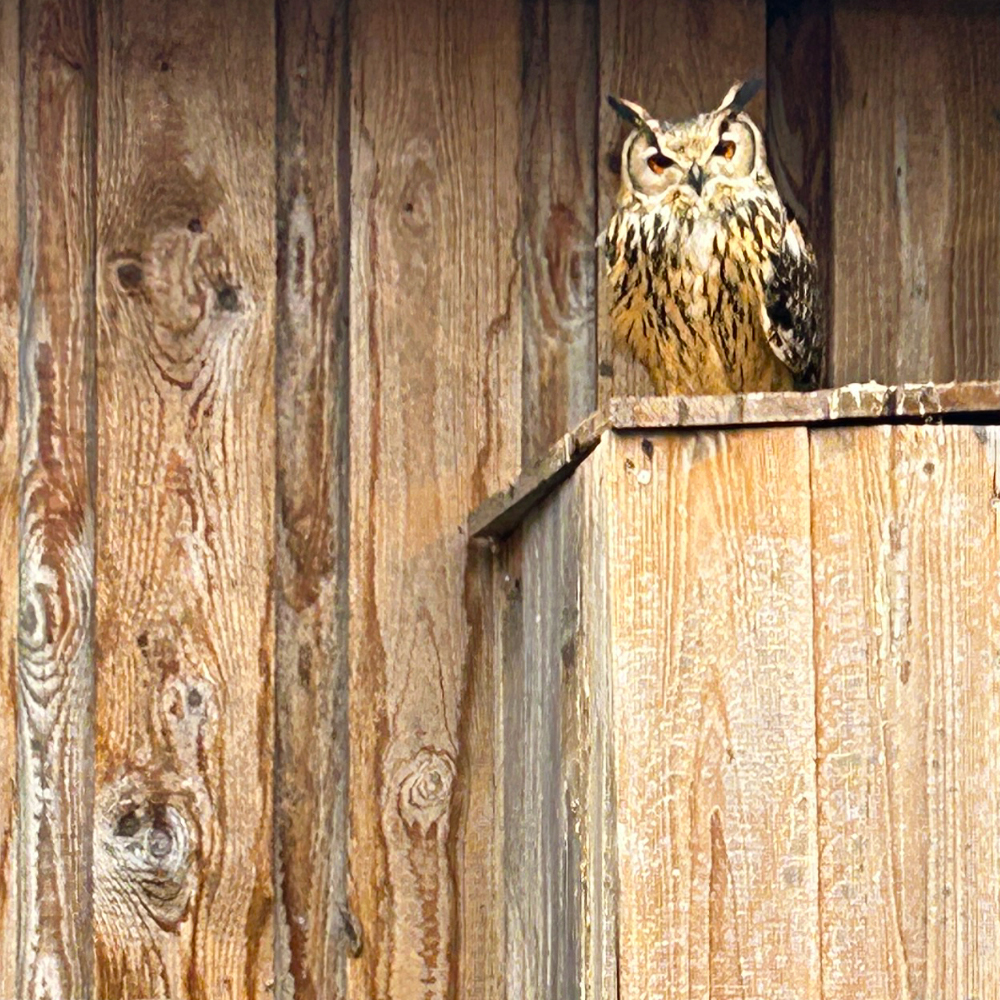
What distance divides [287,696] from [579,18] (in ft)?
3.78

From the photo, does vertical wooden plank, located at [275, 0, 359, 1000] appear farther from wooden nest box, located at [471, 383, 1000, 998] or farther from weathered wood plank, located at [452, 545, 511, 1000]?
wooden nest box, located at [471, 383, 1000, 998]

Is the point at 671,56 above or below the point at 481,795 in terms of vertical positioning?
above

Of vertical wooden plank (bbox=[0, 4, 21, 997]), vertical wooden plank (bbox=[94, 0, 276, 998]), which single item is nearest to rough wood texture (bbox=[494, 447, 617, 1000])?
vertical wooden plank (bbox=[94, 0, 276, 998])

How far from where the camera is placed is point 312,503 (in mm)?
3252

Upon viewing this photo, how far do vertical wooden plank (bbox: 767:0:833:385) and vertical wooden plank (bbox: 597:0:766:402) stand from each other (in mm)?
48

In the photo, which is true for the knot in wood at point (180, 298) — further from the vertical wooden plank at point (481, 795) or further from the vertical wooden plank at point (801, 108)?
the vertical wooden plank at point (801, 108)

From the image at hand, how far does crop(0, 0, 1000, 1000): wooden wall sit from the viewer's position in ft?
10.3

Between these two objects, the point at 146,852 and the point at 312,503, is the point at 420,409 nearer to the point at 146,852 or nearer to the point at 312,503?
the point at 312,503

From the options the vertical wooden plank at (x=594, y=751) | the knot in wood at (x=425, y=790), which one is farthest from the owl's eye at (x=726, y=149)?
the knot in wood at (x=425, y=790)

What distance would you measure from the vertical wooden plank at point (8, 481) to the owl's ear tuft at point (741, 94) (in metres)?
1.05

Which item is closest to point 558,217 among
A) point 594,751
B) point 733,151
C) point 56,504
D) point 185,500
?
point 733,151

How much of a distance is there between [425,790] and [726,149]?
1044mm

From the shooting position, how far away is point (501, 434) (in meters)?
3.31

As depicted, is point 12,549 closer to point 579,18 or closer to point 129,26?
point 129,26
